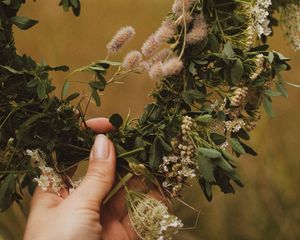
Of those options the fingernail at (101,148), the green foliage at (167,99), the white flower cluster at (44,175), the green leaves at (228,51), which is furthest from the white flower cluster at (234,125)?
the white flower cluster at (44,175)

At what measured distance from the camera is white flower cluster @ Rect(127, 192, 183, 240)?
0.73m

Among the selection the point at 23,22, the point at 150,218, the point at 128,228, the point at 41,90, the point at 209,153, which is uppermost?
the point at 23,22

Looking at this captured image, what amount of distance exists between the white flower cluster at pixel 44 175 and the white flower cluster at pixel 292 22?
537 mm

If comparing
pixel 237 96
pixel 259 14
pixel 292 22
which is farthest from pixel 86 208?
pixel 292 22

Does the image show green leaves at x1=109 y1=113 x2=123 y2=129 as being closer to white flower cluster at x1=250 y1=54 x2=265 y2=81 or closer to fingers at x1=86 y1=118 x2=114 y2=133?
fingers at x1=86 y1=118 x2=114 y2=133

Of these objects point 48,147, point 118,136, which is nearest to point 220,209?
point 118,136

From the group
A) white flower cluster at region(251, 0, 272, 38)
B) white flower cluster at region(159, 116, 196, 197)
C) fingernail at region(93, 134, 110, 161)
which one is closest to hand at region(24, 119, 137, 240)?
fingernail at region(93, 134, 110, 161)

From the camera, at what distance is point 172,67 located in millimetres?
752

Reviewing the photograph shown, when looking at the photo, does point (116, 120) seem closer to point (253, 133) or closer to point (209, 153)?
point (209, 153)

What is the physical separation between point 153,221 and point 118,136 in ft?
0.61

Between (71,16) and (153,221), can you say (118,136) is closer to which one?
(153,221)

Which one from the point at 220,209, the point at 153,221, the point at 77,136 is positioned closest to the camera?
the point at 153,221

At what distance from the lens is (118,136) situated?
0.86 m

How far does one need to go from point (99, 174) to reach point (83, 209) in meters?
0.07
